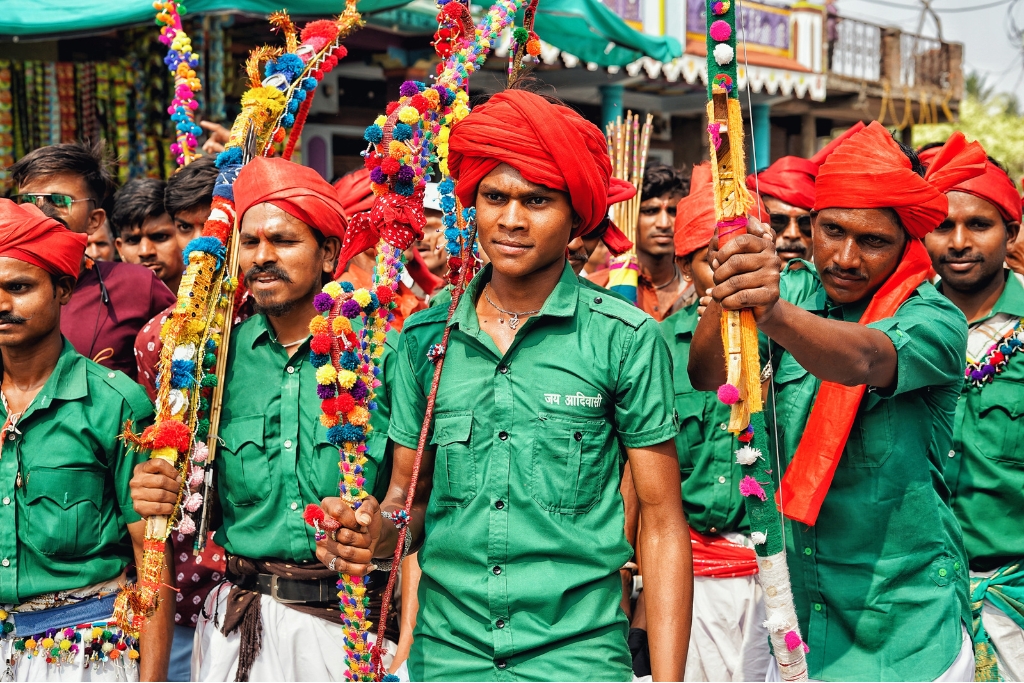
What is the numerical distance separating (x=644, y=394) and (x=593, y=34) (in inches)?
249

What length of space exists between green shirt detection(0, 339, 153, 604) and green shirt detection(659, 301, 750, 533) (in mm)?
2078

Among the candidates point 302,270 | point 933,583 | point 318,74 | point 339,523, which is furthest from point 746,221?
point 318,74

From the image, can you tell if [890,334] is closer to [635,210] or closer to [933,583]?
[933,583]

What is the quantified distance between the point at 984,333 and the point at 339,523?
2.71m

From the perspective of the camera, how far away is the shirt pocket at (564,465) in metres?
2.41

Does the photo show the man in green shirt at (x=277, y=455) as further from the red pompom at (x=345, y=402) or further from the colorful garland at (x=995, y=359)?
the colorful garland at (x=995, y=359)

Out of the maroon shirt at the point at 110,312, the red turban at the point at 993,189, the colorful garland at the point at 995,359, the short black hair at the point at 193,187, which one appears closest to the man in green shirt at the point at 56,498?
the maroon shirt at the point at 110,312

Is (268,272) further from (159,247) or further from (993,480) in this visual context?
(993,480)

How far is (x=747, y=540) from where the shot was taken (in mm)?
4250

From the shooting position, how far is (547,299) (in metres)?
2.52

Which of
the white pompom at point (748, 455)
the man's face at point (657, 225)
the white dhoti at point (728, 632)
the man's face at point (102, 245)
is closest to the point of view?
the white pompom at point (748, 455)

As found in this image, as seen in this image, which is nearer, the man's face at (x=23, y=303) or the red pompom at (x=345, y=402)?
the red pompom at (x=345, y=402)

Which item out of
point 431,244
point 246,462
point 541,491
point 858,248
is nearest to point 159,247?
point 431,244

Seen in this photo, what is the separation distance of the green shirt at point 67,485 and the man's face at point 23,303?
136 millimetres
